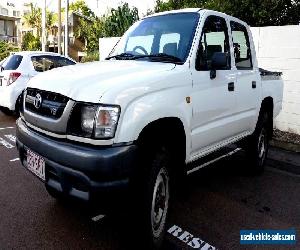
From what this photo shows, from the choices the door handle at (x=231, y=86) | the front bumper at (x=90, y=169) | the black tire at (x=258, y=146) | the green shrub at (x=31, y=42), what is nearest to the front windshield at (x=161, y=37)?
the door handle at (x=231, y=86)

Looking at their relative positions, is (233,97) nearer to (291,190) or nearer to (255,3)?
(291,190)

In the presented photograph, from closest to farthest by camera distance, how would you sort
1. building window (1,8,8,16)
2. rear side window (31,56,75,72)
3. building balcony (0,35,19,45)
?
1. rear side window (31,56,75,72)
2. building balcony (0,35,19,45)
3. building window (1,8,8,16)

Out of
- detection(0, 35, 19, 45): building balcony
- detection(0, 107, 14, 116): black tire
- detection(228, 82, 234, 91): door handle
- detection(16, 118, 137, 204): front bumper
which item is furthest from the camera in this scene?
detection(0, 35, 19, 45): building balcony

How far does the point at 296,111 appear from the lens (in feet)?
23.6

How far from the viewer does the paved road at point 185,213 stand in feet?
10.5

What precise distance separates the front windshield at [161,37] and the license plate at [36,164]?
59.0 inches

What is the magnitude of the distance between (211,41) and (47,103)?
74.0 inches

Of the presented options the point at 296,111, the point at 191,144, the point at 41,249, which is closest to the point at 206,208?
the point at 191,144

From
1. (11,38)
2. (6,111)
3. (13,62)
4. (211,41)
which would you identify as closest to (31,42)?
(11,38)

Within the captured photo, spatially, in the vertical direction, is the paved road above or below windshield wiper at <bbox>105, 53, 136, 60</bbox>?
below

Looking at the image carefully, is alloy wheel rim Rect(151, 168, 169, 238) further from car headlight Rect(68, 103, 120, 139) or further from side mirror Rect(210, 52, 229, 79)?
side mirror Rect(210, 52, 229, 79)

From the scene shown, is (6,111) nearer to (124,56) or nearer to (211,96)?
(124,56)

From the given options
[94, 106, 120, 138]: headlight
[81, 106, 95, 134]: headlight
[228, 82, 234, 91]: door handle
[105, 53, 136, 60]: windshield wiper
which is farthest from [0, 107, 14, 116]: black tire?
[94, 106, 120, 138]: headlight

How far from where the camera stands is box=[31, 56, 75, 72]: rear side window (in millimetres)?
8609
